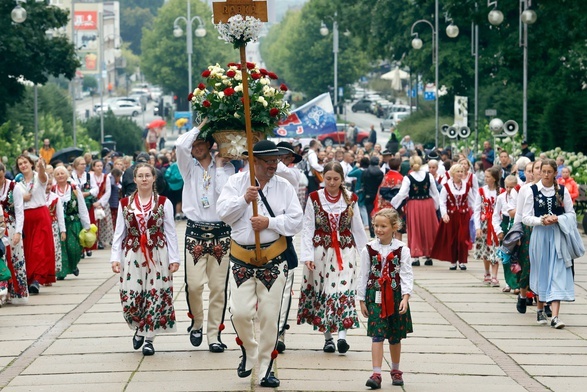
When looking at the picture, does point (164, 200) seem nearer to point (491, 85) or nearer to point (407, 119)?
point (491, 85)

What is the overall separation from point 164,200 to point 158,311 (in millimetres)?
976

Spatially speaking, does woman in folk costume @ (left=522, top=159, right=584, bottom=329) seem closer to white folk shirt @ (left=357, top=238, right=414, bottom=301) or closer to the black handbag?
white folk shirt @ (left=357, top=238, right=414, bottom=301)

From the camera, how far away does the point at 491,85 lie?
2008 inches

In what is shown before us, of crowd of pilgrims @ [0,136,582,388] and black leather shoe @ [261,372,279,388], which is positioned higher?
crowd of pilgrims @ [0,136,582,388]

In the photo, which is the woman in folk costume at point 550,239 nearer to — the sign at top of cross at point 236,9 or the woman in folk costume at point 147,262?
the woman in folk costume at point 147,262

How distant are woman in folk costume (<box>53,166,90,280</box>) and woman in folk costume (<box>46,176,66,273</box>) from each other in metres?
0.32

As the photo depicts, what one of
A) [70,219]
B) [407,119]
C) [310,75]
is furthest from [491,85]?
[310,75]

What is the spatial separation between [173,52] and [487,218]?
3772 inches

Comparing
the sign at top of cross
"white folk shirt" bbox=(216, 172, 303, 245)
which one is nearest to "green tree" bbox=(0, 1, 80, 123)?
the sign at top of cross

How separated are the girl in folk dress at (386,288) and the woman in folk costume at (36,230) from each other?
685 centimetres

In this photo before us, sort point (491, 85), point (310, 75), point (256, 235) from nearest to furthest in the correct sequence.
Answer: point (256, 235) → point (491, 85) → point (310, 75)

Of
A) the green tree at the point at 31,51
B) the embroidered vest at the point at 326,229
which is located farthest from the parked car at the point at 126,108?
the embroidered vest at the point at 326,229

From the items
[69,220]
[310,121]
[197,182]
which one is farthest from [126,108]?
[197,182]

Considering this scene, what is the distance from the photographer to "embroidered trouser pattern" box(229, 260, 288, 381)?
1062 cm
